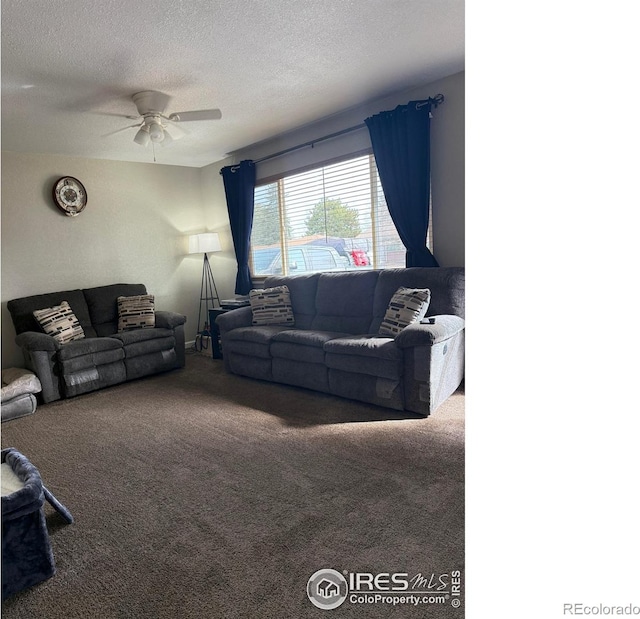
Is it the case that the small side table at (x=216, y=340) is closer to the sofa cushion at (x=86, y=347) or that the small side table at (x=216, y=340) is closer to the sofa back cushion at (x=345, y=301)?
the sofa cushion at (x=86, y=347)

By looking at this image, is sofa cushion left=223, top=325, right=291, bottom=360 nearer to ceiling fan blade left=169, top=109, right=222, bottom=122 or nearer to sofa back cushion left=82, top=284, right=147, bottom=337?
sofa back cushion left=82, top=284, right=147, bottom=337

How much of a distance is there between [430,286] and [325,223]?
1508 millimetres

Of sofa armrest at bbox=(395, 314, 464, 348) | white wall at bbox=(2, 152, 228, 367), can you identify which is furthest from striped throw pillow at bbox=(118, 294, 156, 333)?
sofa armrest at bbox=(395, 314, 464, 348)

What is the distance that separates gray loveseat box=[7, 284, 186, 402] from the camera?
374cm

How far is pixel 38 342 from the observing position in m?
3.69

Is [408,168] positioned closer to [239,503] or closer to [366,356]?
[366,356]

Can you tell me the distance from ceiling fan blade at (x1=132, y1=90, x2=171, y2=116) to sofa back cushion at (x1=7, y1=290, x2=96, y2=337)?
214cm

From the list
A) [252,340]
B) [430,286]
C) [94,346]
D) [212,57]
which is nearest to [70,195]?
[94,346]

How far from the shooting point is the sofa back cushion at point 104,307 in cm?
462
